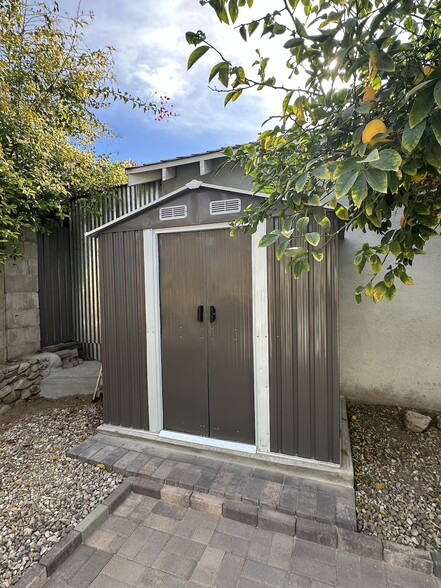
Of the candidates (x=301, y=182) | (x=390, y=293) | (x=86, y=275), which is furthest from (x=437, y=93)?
(x=86, y=275)

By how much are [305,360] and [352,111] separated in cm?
193

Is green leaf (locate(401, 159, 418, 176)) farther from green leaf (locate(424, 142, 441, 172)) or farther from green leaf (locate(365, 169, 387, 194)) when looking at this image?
green leaf (locate(365, 169, 387, 194))

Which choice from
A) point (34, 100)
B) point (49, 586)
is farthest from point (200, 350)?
point (34, 100)

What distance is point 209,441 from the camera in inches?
117

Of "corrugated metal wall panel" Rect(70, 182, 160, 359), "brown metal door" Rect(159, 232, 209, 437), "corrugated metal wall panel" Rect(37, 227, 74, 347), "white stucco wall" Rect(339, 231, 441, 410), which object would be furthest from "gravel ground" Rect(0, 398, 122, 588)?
"white stucco wall" Rect(339, 231, 441, 410)

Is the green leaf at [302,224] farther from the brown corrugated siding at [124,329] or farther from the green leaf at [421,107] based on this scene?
the brown corrugated siding at [124,329]

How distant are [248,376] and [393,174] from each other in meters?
2.19

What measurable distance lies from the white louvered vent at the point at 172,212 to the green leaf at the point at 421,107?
2280 millimetres

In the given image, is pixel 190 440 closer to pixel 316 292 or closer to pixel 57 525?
pixel 57 525

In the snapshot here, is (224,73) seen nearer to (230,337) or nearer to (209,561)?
(230,337)

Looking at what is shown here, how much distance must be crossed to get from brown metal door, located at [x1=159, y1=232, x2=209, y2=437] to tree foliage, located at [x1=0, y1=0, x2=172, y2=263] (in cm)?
223

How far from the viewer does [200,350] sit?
119 inches

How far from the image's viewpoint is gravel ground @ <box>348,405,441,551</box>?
2070 mm

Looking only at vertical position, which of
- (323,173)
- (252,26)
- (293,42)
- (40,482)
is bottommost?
(40,482)
